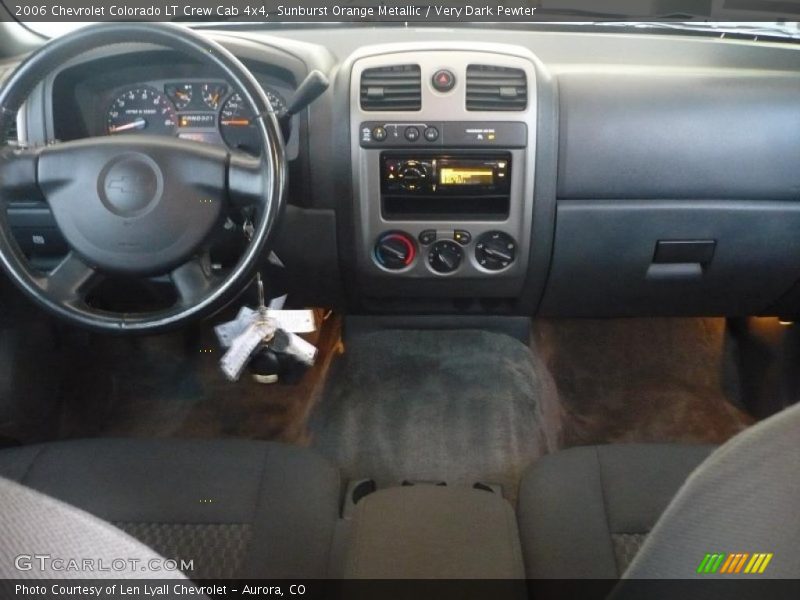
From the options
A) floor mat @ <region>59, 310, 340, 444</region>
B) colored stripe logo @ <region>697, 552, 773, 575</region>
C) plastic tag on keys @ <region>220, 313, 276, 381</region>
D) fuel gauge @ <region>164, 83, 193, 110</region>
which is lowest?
floor mat @ <region>59, 310, 340, 444</region>

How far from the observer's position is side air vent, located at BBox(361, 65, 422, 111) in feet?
5.14

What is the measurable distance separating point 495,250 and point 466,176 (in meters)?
0.19

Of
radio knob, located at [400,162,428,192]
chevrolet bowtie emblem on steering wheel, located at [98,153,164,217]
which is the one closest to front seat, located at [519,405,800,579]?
radio knob, located at [400,162,428,192]

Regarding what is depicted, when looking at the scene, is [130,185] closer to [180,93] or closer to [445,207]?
[180,93]

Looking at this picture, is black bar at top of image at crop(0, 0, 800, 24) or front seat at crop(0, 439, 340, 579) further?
black bar at top of image at crop(0, 0, 800, 24)

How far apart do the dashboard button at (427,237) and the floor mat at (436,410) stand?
0.44 metres

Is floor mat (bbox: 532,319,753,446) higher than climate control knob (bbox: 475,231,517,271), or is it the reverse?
climate control knob (bbox: 475,231,517,271)

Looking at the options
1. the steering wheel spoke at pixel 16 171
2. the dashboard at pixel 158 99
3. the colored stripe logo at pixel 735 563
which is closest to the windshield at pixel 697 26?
the dashboard at pixel 158 99

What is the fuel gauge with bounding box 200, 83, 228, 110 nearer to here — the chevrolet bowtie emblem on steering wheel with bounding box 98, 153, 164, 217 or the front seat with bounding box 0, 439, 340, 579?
the chevrolet bowtie emblem on steering wheel with bounding box 98, 153, 164, 217

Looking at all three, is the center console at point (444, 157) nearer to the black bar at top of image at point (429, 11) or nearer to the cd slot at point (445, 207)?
the cd slot at point (445, 207)

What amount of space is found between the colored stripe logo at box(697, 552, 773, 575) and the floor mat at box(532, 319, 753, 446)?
1.33 m

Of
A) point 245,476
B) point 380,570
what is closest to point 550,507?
point 380,570

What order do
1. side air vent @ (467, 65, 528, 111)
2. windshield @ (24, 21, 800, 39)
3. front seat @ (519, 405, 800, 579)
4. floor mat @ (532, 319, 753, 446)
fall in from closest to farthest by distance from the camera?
1. front seat @ (519, 405, 800, 579)
2. side air vent @ (467, 65, 528, 111)
3. windshield @ (24, 21, 800, 39)
4. floor mat @ (532, 319, 753, 446)

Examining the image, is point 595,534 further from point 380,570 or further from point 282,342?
point 282,342
